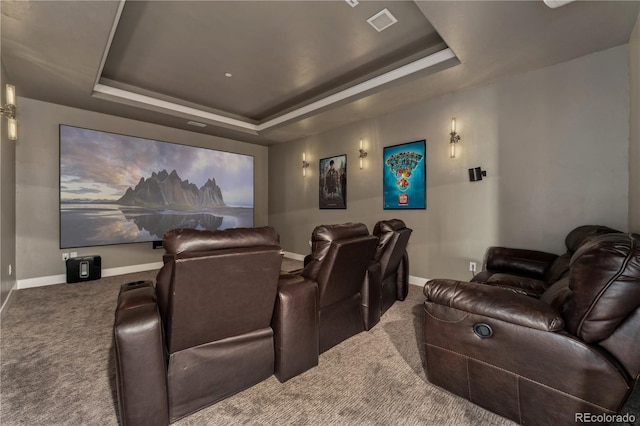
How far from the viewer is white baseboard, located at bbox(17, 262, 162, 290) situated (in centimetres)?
403

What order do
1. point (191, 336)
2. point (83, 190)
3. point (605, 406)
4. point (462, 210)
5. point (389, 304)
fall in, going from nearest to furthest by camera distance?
point (605, 406) → point (191, 336) → point (389, 304) → point (462, 210) → point (83, 190)

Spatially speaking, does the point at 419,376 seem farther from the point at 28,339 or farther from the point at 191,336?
the point at 28,339

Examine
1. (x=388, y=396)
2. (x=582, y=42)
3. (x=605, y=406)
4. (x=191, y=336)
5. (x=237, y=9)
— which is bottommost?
(x=388, y=396)

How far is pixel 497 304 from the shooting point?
1.43 metres

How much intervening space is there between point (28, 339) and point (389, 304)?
3.65 m

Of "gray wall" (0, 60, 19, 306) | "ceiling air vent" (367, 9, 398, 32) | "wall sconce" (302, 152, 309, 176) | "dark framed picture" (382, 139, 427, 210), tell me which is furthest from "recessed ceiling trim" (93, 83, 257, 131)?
"ceiling air vent" (367, 9, 398, 32)

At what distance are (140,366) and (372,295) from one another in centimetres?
196

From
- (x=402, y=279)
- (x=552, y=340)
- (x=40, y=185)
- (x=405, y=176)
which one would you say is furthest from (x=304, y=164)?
(x=552, y=340)

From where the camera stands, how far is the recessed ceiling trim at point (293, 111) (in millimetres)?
3245

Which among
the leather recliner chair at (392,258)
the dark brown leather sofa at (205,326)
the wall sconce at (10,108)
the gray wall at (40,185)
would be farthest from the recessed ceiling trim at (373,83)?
the wall sconce at (10,108)

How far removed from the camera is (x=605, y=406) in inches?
46.4

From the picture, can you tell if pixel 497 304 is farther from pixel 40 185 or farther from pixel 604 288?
pixel 40 185

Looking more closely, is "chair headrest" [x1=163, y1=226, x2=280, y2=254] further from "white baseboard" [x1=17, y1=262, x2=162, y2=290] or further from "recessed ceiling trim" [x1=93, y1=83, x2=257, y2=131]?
"white baseboard" [x1=17, y1=262, x2=162, y2=290]

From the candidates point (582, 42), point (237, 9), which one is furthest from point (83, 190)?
point (582, 42)
